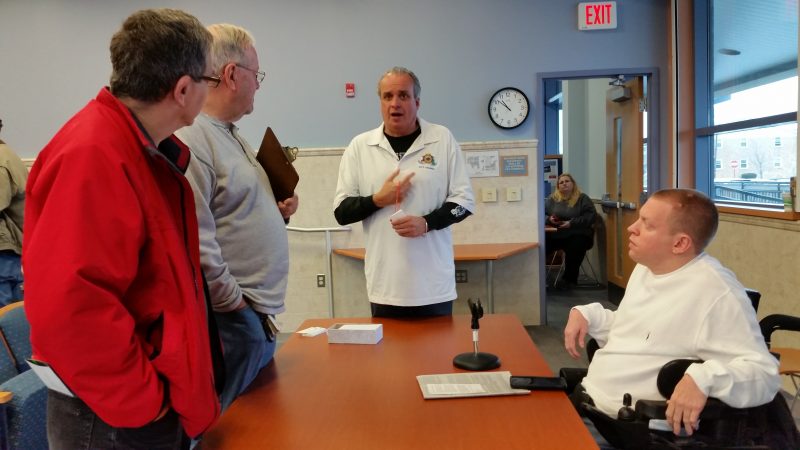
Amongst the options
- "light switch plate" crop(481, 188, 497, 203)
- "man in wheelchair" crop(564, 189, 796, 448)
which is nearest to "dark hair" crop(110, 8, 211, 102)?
"man in wheelchair" crop(564, 189, 796, 448)

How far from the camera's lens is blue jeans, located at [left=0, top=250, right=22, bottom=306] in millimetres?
3377

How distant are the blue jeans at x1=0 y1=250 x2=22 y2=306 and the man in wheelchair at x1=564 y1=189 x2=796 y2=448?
10.4 feet

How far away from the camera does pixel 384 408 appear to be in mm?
1407

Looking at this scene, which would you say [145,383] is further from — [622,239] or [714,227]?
[622,239]

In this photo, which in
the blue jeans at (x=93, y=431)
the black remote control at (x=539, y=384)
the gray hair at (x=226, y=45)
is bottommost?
the black remote control at (x=539, y=384)

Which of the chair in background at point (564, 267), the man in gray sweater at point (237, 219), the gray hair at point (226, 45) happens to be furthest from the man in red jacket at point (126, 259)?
the chair in background at point (564, 267)

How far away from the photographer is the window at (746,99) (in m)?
3.54

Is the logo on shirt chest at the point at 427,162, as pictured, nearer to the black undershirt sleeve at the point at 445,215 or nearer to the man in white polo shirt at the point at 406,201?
the man in white polo shirt at the point at 406,201

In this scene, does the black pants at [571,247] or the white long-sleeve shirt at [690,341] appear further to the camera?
the black pants at [571,247]

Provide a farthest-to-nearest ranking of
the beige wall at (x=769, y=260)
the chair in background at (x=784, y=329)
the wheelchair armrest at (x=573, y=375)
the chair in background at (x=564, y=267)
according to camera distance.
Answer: the chair in background at (x=564, y=267) < the beige wall at (x=769, y=260) < the chair in background at (x=784, y=329) < the wheelchair armrest at (x=573, y=375)

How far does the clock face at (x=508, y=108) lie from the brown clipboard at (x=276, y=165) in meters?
3.40

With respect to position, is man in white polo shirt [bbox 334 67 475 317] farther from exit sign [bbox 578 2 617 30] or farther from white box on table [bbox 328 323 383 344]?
exit sign [bbox 578 2 617 30]

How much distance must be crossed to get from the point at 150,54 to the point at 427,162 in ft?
5.00

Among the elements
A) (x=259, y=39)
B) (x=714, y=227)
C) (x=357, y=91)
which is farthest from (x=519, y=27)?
(x=714, y=227)
